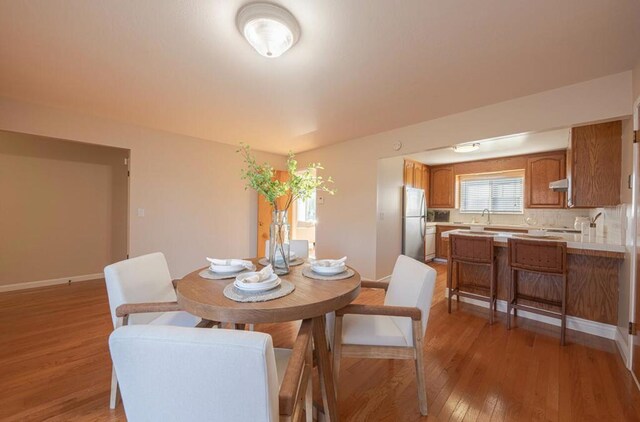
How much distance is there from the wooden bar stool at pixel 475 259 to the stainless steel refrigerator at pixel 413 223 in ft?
4.85

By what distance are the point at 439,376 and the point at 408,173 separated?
380cm

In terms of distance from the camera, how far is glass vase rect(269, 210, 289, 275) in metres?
1.74

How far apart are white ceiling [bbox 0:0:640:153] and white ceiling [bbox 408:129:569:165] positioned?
120 cm

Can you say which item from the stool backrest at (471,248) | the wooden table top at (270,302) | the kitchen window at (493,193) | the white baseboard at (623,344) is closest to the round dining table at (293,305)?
the wooden table top at (270,302)

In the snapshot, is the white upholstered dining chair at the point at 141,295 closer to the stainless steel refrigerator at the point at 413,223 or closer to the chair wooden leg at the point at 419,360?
the chair wooden leg at the point at 419,360

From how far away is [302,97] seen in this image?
259 centimetres

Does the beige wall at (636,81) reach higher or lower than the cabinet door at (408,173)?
higher

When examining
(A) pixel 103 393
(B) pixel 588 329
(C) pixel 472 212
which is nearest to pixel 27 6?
(A) pixel 103 393

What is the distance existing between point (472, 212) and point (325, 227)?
3517mm

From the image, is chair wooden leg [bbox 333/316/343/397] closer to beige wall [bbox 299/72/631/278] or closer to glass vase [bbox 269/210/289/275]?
glass vase [bbox 269/210/289/275]

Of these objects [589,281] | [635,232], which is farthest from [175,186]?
[589,281]

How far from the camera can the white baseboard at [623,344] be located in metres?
1.95

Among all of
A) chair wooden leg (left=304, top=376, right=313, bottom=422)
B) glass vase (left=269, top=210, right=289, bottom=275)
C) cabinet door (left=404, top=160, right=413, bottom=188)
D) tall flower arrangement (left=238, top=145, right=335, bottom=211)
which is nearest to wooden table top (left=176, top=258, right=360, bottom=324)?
glass vase (left=269, top=210, right=289, bottom=275)

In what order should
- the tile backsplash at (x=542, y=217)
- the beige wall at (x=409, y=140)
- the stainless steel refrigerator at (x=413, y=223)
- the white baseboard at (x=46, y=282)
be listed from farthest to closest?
1. the stainless steel refrigerator at (x=413, y=223)
2. the tile backsplash at (x=542, y=217)
3. the white baseboard at (x=46, y=282)
4. the beige wall at (x=409, y=140)
